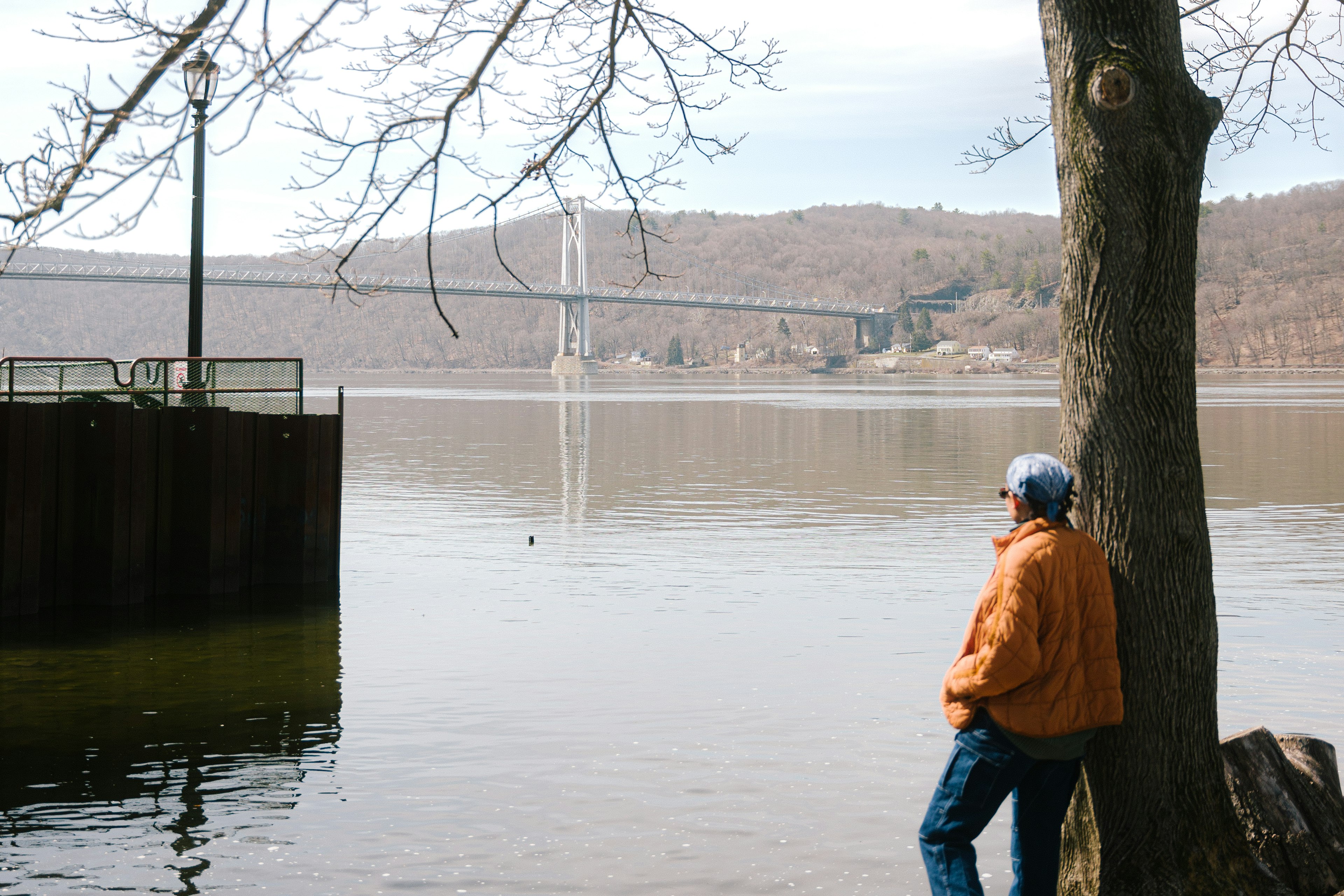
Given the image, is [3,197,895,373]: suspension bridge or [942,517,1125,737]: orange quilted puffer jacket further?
[3,197,895,373]: suspension bridge

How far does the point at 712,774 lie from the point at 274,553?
6.69 m

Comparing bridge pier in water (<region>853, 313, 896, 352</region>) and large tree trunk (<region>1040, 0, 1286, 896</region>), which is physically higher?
bridge pier in water (<region>853, 313, 896, 352</region>)

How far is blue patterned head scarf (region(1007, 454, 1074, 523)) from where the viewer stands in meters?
3.80

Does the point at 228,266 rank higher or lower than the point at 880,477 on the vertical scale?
higher

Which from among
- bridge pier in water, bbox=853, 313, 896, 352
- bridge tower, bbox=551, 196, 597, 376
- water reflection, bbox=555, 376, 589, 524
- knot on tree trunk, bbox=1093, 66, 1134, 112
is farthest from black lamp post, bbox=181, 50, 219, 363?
bridge pier in water, bbox=853, 313, 896, 352

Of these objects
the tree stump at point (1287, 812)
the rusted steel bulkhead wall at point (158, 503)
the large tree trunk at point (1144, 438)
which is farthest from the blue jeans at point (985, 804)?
the rusted steel bulkhead wall at point (158, 503)

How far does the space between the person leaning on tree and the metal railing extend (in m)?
9.49

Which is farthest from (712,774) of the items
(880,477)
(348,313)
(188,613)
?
(348,313)

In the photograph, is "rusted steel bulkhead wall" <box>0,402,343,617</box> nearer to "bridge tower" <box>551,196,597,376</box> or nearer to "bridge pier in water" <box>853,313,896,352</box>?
"bridge tower" <box>551,196,597,376</box>

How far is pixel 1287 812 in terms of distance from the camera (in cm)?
445

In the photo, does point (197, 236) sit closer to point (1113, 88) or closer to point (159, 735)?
point (159, 735)

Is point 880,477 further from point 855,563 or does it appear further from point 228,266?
point 228,266

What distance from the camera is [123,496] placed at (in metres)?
10.7

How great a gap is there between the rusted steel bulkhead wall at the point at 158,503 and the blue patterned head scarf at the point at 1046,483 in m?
8.68
